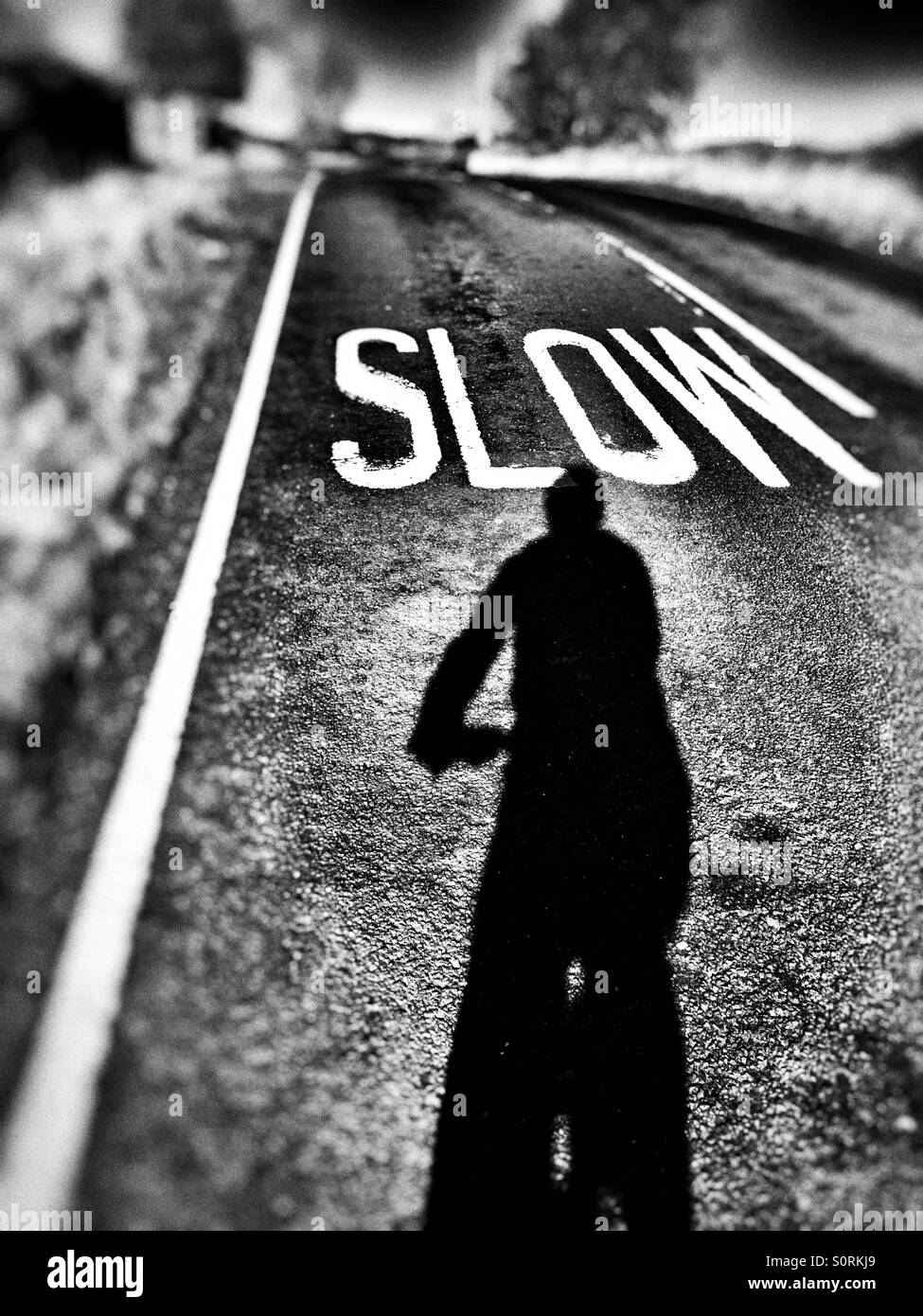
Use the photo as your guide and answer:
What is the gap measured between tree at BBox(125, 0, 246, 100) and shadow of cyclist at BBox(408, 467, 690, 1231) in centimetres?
4100

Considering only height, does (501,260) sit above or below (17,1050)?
above

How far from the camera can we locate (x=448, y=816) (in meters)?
2.96

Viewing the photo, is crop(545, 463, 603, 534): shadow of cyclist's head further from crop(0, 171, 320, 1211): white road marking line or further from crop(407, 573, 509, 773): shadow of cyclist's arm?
crop(0, 171, 320, 1211): white road marking line

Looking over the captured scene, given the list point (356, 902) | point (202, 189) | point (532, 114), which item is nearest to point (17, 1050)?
point (356, 902)

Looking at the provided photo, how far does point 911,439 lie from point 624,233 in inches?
284

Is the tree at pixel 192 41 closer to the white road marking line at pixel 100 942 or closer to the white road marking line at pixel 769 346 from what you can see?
the white road marking line at pixel 769 346

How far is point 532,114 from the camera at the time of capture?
151 ft

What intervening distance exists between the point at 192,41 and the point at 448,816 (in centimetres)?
4570

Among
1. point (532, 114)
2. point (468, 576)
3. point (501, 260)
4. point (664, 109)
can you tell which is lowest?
point (468, 576)

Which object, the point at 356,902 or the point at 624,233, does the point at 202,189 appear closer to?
the point at 624,233

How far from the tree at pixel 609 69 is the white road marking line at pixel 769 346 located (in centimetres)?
3880

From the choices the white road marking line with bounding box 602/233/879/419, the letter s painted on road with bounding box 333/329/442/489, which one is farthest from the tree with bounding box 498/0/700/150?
the letter s painted on road with bounding box 333/329/442/489

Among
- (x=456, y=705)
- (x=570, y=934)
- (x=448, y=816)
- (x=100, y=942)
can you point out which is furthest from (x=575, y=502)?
(x=100, y=942)

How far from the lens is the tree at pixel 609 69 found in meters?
38.2
